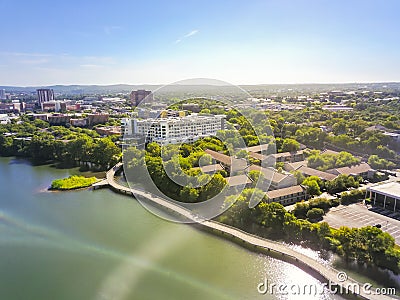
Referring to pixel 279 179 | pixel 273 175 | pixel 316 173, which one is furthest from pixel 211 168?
pixel 316 173

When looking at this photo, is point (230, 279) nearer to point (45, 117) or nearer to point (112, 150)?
point (112, 150)

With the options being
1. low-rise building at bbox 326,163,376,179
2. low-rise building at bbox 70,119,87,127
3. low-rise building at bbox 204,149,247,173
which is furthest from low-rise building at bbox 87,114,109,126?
low-rise building at bbox 326,163,376,179

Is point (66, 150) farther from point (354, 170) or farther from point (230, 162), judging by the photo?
point (354, 170)

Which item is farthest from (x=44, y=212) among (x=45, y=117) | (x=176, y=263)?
(x=45, y=117)

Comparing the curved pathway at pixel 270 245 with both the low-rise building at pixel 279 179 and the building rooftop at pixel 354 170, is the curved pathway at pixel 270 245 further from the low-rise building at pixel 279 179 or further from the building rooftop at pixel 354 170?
the building rooftop at pixel 354 170

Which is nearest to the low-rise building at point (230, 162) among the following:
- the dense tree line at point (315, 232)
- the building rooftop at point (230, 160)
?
the building rooftop at point (230, 160)

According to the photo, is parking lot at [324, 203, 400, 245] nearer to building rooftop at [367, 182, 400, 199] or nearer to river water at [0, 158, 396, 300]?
building rooftop at [367, 182, 400, 199]
